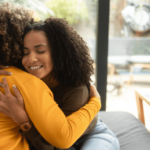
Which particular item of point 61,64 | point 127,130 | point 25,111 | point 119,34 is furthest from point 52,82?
point 119,34

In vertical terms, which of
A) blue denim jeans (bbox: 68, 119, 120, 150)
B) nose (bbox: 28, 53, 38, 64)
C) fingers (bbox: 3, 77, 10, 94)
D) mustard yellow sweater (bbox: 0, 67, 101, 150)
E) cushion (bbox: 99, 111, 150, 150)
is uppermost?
nose (bbox: 28, 53, 38, 64)

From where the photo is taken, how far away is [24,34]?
0.93 metres

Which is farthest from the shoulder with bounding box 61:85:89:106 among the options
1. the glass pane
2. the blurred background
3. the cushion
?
the glass pane

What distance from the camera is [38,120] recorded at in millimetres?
730

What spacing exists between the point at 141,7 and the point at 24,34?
1527 millimetres

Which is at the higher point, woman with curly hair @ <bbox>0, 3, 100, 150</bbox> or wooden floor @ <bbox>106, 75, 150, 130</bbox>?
woman with curly hair @ <bbox>0, 3, 100, 150</bbox>

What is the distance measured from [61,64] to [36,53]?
0.49ft

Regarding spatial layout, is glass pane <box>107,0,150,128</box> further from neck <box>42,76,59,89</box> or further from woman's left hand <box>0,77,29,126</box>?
woman's left hand <box>0,77,29,126</box>

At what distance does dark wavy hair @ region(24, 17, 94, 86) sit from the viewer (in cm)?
94

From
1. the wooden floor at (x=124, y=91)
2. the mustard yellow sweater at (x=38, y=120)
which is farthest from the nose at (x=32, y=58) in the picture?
the wooden floor at (x=124, y=91)

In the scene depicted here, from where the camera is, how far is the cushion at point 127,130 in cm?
122

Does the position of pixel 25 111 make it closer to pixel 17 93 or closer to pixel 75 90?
pixel 17 93

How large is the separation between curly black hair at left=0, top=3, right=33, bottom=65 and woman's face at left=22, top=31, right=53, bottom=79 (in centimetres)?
4

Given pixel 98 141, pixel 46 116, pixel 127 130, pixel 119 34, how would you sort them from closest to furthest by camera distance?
pixel 46 116 < pixel 98 141 < pixel 127 130 < pixel 119 34
